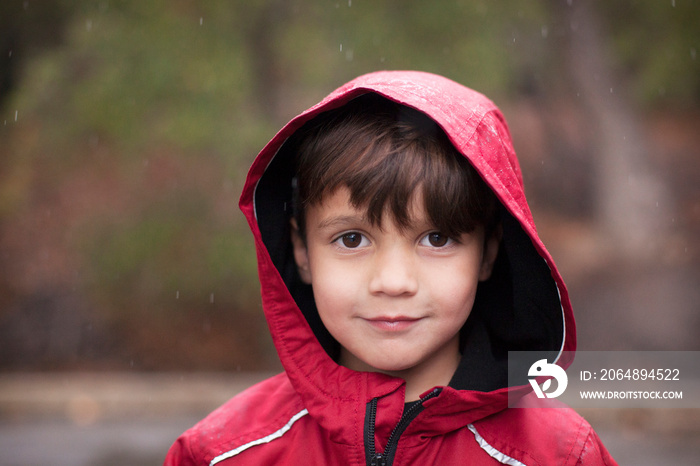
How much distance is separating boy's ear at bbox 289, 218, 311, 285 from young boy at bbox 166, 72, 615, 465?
0.06 metres

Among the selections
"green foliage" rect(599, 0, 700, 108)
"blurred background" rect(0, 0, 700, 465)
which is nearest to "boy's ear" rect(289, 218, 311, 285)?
"blurred background" rect(0, 0, 700, 465)

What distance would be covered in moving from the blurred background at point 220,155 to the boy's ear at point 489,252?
12.7 feet

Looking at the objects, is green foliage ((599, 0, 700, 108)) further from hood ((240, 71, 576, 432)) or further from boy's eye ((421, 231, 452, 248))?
boy's eye ((421, 231, 452, 248))

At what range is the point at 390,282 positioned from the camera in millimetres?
1420

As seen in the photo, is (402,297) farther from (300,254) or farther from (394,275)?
(300,254)

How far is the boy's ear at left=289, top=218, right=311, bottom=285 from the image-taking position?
173 cm

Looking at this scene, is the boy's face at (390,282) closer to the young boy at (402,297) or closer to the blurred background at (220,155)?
the young boy at (402,297)

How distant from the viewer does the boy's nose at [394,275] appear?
4.66 ft

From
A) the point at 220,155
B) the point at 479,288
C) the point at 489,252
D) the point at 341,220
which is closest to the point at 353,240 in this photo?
the point at 341,220

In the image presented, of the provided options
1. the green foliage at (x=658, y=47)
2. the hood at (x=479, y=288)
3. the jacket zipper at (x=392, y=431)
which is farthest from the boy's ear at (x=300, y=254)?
the green foliage at (x=658, y=47)

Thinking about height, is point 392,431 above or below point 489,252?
below

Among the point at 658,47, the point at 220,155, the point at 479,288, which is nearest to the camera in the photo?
the point at 479,288

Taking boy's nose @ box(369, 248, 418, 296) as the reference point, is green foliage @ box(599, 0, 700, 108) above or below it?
above

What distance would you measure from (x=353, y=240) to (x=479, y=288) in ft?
1.62
